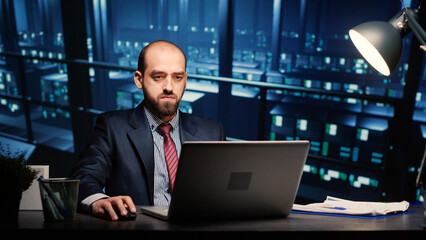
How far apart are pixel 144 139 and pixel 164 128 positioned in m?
0.09

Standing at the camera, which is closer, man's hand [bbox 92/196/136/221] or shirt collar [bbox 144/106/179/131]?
man's hand [bbox 92/196/136/221]

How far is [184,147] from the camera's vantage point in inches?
27.5

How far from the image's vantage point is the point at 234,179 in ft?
2.47

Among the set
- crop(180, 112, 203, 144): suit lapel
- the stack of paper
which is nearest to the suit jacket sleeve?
crop(180, 112, 203, 144): suit lapel

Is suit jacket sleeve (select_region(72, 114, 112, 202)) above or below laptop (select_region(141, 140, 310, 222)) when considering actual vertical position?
below

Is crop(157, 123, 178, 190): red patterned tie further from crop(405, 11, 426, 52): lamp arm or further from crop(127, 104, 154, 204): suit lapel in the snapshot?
crop(405, 11, 426, 52): lamp arm

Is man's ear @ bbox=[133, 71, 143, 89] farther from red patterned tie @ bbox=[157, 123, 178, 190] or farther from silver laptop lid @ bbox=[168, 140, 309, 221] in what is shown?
silver laptop lid @ bbox=[168, 140, 309, 221]

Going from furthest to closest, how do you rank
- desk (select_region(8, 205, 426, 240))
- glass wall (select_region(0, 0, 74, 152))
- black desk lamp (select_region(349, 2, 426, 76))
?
glass wall (select_region(0, 0, 74, 152))
black desk lamp (select_region(349, 2, 426, 76))
desk (select_region(8, 205, 426, 240))

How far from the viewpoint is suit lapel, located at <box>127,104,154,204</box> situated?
121cm

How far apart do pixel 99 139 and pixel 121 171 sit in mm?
138

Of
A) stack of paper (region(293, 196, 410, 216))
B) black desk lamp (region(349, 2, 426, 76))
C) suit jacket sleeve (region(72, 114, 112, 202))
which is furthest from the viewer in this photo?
suit jacket sleeve (region(72, 114, 112, 202))

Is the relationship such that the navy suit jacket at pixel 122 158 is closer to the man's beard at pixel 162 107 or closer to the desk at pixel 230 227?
the man's beard at pixel 162 107

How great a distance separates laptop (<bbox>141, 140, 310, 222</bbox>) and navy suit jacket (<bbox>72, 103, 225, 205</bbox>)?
1.35ft

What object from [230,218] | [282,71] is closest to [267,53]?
[282,71]
